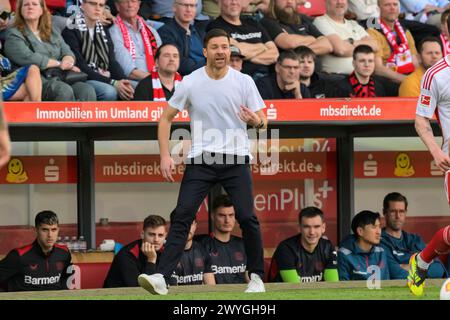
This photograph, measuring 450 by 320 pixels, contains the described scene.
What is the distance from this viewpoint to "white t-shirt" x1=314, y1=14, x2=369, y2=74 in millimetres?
12828

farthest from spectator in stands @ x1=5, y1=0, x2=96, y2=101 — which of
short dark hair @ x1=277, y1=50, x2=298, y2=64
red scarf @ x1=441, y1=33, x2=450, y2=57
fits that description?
red scarf @ x1=441, y1=33, x2=450, y2=57

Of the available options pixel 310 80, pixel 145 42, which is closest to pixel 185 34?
pixel 145 42

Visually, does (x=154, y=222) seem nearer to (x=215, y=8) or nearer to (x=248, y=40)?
(x=248, y=40)

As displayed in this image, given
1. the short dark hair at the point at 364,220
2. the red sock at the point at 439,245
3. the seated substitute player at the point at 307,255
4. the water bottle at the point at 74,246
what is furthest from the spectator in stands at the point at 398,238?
the red sock at the point at 439,245

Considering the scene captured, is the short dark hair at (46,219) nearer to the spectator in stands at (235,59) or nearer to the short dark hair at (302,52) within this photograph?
the spectator in stands at (235,59)

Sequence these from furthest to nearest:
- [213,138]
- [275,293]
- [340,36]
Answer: [340,36] < [275,293] < [213,138]

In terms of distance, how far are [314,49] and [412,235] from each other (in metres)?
2.23

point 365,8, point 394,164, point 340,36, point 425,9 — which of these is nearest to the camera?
point 394,164

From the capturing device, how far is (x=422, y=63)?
486 inches

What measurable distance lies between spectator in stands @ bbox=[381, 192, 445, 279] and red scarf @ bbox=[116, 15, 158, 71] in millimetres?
2631

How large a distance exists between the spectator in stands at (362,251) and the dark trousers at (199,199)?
286 cm

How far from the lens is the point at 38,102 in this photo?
10.6 metres

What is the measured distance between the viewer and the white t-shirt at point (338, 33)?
12.8 metres

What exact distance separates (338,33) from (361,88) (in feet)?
3.51
